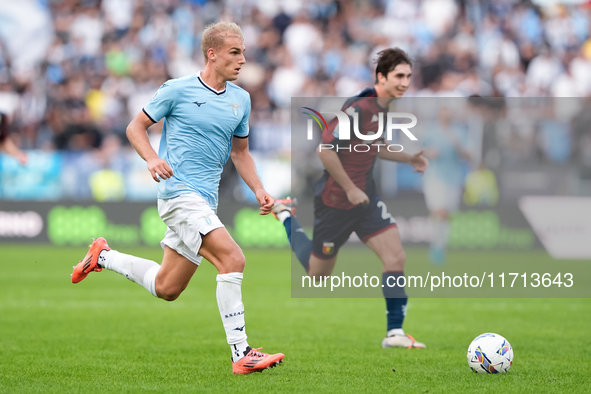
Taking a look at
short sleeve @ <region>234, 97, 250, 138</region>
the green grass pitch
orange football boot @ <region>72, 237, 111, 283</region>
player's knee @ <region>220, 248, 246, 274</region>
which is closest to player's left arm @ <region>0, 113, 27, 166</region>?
the green grass pitch

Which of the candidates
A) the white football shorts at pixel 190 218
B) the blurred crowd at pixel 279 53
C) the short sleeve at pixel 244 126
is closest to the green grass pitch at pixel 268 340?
the white football shorts at pixel 190 218

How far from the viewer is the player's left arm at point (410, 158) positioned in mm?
7707

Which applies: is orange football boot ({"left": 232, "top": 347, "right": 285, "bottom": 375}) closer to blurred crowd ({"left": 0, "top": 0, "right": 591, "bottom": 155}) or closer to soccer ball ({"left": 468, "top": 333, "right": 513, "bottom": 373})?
soccer ball ({"left": 468, "top": 333, "right": 513, "bottom": 373})

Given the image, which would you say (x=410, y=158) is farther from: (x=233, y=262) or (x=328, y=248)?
(x=233, y=262)

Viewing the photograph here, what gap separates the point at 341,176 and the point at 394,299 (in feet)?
4.11

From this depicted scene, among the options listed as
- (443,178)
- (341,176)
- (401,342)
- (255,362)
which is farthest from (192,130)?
(443,178)

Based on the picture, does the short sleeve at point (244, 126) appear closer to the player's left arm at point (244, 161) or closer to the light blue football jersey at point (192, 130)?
the player's left arm at point (244, 161)

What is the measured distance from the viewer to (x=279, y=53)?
20578 mm

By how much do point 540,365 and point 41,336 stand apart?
471 centimetres

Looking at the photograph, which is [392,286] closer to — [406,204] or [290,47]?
[406,204]

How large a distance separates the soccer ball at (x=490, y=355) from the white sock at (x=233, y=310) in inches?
68.7

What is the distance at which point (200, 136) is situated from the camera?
20.2 feet

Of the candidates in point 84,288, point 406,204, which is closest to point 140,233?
point 84,288

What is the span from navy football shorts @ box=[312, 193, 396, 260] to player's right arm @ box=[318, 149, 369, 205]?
15 cm
